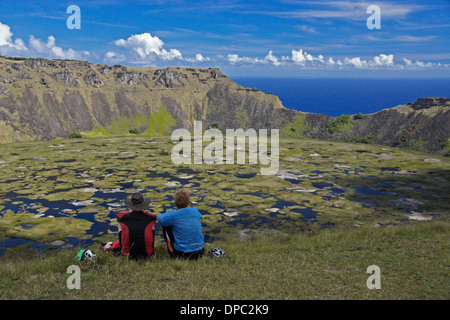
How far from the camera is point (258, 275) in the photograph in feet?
25.0

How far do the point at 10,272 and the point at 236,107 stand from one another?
113 metres

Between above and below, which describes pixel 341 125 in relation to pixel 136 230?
above

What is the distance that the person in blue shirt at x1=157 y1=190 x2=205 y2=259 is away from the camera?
8445 millimetres

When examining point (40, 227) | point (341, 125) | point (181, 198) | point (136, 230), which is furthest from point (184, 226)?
point (341, 125)

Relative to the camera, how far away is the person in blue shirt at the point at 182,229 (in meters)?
8.45

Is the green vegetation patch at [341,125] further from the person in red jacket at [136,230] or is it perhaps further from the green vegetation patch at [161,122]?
the person in red jacket at [136,230]

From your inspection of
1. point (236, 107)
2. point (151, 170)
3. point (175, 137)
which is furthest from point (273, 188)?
point (236, 107)

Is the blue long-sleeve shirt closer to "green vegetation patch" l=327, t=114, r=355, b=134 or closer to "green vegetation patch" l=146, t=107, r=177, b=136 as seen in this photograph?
"green vegetation patch" l=327, t=114, r=355, b=134

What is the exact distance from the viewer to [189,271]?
7703 millimetres

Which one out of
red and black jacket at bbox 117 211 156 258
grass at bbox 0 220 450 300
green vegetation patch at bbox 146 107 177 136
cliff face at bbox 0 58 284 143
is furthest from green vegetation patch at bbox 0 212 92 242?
green vegetation patch at bbox 146 107 177 136

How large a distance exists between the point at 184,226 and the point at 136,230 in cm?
117

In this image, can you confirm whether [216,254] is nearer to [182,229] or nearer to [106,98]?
[182,229]

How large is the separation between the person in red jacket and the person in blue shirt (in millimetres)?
391
